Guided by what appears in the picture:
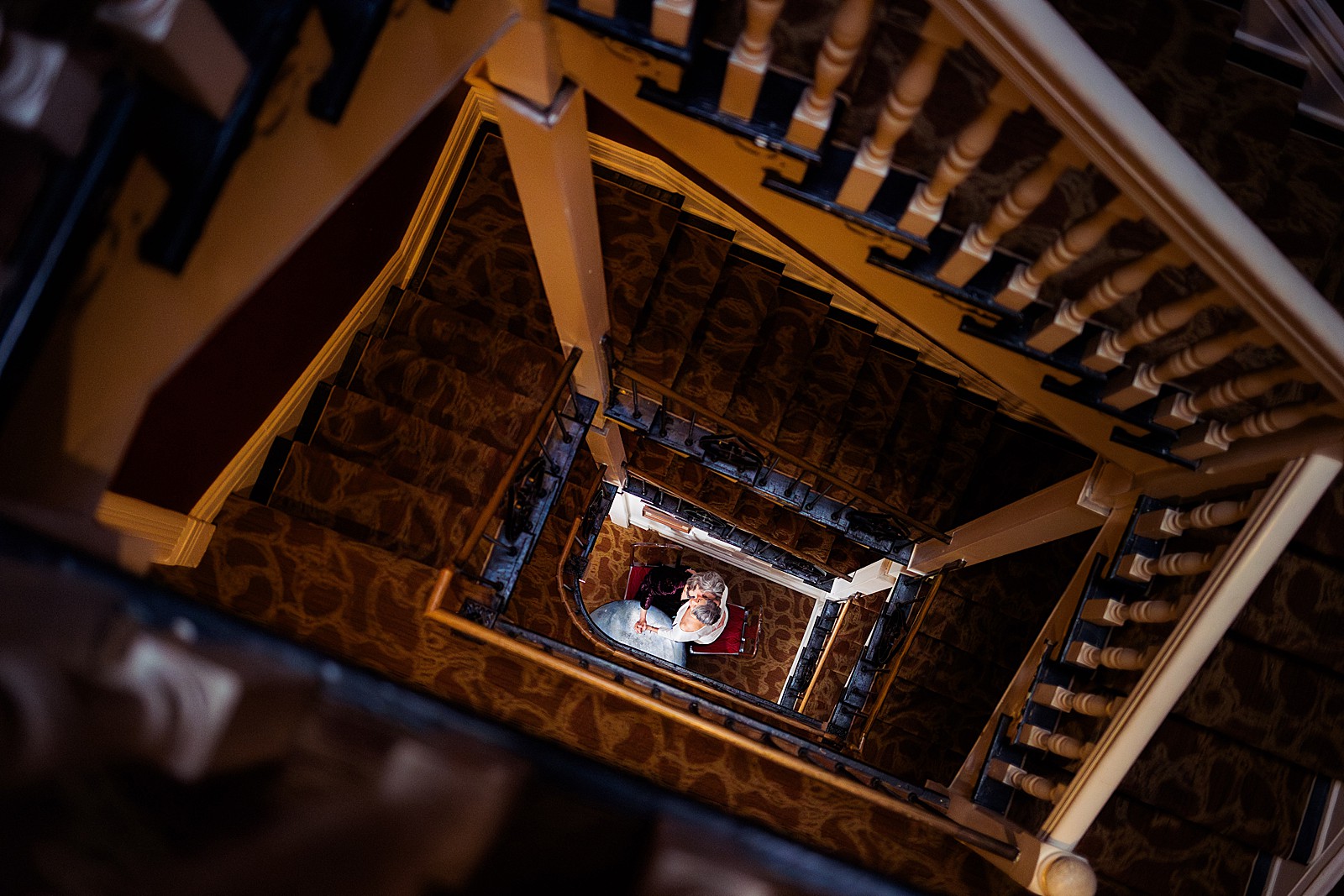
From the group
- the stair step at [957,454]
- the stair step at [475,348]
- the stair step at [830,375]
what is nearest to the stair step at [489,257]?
the stair step at [475,348]

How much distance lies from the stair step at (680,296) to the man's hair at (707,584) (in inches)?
142

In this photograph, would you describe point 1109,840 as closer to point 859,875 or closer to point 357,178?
point 859,875

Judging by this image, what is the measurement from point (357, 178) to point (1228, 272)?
2145mm

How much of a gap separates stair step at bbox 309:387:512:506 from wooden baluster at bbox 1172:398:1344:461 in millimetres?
3101

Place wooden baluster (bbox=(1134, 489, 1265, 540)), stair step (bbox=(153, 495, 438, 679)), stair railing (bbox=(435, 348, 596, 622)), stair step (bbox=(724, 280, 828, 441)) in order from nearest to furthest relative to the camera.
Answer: wooden baluster (bbox=(1134, 489, 1265, 540)) < stair step (bbox=(153, 495, 438, 679)) < stair railing (bbox=(435, 348, 596, 622)) < stair step (bbox=(724, 280, 828, 441))

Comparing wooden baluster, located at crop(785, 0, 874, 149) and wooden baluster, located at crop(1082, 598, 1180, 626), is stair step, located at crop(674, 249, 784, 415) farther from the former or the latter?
wooden baluster, located at crop(785, 0, 874, 149)

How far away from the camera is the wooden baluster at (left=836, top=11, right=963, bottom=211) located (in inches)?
60.0

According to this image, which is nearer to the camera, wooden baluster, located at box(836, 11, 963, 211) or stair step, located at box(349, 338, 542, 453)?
wooden baluster, located at box(836, 11, 963, 211)

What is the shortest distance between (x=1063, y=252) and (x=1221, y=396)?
0.80 meters

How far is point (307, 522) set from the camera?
348 centimetres

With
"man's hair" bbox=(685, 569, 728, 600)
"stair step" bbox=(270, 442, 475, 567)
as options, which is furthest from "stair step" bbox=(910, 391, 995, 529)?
"man's hair" bbox=(685, 569, 728, 600)

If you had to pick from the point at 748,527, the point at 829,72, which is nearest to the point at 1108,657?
the point at 829,72

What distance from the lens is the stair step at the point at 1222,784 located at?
2.74 meters

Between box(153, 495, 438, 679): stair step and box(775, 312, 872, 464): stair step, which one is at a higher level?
box(775, 312, 872, 464): stair step
